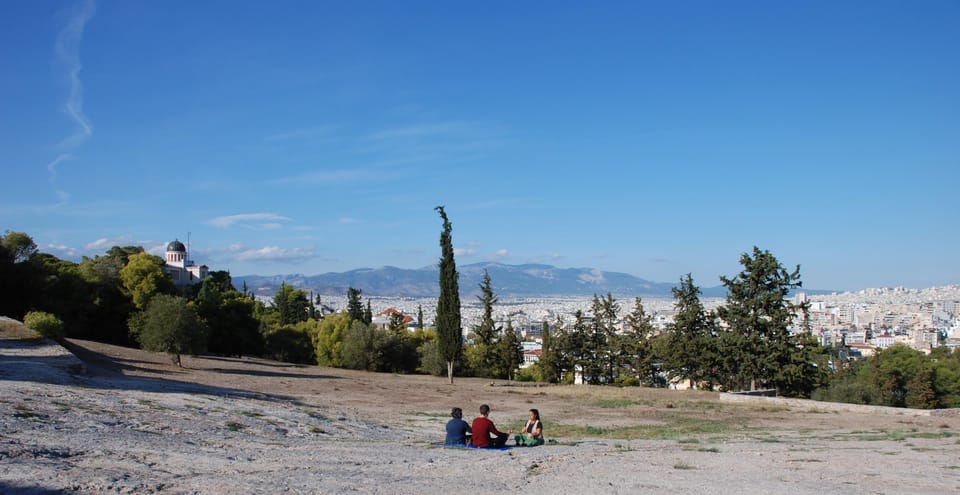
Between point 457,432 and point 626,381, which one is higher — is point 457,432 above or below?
above

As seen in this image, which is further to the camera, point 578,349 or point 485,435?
point 578,349

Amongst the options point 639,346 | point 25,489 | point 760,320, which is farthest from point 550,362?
point 25,489

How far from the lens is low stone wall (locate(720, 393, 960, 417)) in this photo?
26.4 m

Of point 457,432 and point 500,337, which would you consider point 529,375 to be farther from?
point 457,432

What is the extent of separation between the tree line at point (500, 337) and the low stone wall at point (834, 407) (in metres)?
9.15

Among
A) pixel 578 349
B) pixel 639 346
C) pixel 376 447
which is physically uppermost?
pixel 639 346

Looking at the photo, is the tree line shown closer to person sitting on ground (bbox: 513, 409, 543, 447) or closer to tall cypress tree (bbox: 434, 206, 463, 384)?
tall cypress tree (bbox: 434, 206, 463, 384)

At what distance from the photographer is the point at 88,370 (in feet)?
84.8

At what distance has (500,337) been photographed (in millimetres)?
63125

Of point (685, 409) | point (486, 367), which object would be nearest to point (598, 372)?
point (486, 367)

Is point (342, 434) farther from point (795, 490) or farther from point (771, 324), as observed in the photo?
point (771, 324)

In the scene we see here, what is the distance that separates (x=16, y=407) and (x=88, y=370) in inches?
493

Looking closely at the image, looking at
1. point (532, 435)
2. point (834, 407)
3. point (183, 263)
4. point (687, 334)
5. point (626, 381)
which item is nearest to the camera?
point (532, 435)

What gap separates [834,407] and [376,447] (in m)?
22.2
